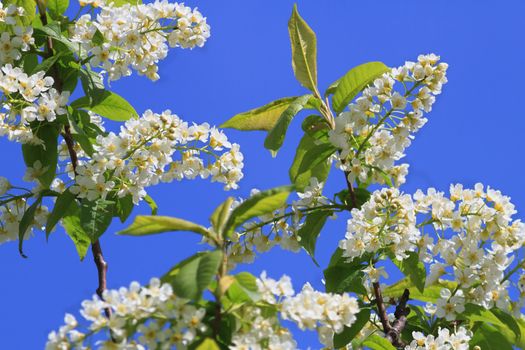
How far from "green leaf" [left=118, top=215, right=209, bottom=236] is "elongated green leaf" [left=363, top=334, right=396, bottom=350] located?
1.18 metres

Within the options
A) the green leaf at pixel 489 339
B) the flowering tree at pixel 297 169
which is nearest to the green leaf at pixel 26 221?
the flowering tree at pixel 297 169

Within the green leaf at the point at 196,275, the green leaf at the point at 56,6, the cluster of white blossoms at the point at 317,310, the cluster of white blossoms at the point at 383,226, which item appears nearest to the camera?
the green leaf at the point at 196,275

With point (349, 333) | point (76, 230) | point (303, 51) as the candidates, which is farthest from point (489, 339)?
point (76, 230)

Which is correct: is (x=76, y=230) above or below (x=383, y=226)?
above

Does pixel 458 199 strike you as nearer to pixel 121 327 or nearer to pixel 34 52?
pixel 121 327

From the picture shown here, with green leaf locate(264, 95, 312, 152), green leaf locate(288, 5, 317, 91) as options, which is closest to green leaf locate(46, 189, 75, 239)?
green leaf locate(264, 95, 312, 152)

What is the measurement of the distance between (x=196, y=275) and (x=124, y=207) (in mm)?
1489

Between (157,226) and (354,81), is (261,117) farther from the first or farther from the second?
(157,226)

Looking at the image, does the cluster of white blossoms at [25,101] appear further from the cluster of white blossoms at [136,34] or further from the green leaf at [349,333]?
the green leaf at [349,333]

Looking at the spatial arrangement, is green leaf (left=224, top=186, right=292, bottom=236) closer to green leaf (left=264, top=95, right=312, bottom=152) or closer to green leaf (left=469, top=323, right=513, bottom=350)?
green leaf (left=264, top=95, right=312, bottom=152)

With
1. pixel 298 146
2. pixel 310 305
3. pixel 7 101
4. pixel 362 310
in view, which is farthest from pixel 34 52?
pixel 310 305

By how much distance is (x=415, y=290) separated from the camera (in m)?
3.50

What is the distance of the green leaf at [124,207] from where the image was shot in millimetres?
3627

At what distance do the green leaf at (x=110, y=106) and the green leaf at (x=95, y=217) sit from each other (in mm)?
510
